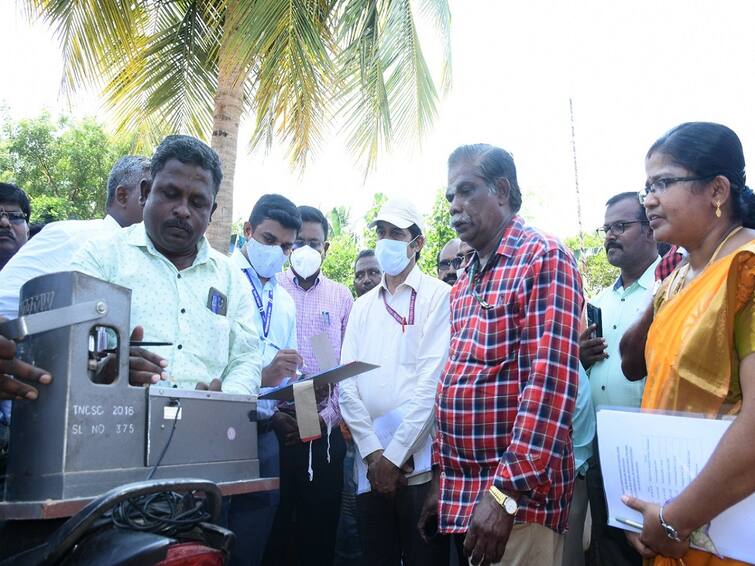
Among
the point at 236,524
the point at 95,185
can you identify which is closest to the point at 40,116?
the point at 95,185

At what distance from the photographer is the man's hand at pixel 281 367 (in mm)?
3441

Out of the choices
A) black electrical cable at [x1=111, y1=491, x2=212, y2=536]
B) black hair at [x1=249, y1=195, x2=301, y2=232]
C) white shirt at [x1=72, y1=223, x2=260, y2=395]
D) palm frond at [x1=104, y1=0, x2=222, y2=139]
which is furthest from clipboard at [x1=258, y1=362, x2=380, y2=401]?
palm frond at [x1=104, y1=0, x2=222, y2=139]

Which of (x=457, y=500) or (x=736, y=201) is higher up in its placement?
(x=736, y=201)

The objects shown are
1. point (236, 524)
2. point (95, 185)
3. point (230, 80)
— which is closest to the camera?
point (236, 524)

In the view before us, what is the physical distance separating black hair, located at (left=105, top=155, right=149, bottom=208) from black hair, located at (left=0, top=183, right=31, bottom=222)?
2.58ft

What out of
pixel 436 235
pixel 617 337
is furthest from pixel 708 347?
pixel 436 235

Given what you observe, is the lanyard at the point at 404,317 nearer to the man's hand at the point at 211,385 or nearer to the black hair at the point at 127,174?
the man's hand at the point at 211,385

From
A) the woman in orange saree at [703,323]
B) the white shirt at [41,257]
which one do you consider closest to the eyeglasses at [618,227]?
the woman in orange saree at [703,323]

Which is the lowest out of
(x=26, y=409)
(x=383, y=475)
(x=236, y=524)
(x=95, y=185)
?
(x=236, y=524)

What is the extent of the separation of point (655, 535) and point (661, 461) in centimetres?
22

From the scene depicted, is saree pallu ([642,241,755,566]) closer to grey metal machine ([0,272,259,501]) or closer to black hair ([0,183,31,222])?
grey metal machine ([0,272,259,501])

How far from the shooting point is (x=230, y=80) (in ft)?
24.1

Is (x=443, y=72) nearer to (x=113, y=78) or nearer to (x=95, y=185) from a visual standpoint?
(x=113, y=78)

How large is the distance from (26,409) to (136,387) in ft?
0.86
